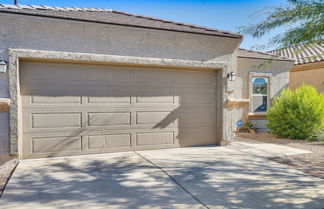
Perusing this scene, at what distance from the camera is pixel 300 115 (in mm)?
8875

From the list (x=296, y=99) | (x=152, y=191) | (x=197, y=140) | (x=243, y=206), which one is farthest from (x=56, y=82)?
(x=296, y=99)

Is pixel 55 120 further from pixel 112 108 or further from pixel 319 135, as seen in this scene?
pixel 319 135

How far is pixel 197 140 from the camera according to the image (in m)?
7.34

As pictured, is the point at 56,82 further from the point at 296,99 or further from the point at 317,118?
the point at 317,118

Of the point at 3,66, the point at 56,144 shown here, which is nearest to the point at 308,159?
the point at 56,144

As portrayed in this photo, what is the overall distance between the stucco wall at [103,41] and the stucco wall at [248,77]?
145 inches

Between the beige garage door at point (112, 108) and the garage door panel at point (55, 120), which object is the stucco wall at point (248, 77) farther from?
the garage door panel at point (55, 120)

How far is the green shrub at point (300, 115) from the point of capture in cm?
884

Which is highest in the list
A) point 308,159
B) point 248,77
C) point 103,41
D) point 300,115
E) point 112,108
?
point 103,41

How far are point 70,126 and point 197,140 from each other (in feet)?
12.7

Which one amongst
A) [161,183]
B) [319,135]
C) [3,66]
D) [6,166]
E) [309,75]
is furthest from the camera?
[309,75]

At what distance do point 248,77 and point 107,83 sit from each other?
7308 mm

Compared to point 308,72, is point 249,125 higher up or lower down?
lower down

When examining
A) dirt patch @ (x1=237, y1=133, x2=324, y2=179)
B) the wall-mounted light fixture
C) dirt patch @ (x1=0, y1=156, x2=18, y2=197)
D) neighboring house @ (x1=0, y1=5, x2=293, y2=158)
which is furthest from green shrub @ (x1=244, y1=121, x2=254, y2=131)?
dirt patch @ (x1=0, y1=156, x2=18, y2=197)
